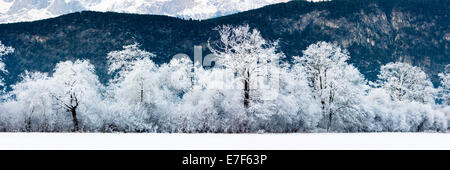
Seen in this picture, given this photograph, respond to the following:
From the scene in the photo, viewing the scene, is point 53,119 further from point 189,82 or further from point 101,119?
point 189,82

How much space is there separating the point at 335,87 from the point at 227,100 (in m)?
10.4

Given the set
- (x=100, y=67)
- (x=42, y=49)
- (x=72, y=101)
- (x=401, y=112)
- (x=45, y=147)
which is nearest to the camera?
(x=45, y=147)

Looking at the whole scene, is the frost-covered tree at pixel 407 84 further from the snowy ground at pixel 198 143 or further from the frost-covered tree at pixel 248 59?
the snowy ground at pixel 198 143

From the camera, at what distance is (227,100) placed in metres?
31.1

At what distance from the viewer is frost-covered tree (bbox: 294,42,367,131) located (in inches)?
1387

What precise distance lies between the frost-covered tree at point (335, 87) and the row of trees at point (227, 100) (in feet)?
0.29

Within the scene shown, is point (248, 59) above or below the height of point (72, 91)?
→ above

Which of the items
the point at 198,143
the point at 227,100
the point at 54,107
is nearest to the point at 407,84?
the point at 227,100

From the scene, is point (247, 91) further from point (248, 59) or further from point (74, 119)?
point (74, 119)

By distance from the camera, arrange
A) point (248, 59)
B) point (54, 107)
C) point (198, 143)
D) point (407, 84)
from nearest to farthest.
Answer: point (198, 143) < point (248, 59) < point (54, 107) < point (407, 84)

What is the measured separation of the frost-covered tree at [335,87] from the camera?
35.2 meters

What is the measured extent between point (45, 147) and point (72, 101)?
17.5m
